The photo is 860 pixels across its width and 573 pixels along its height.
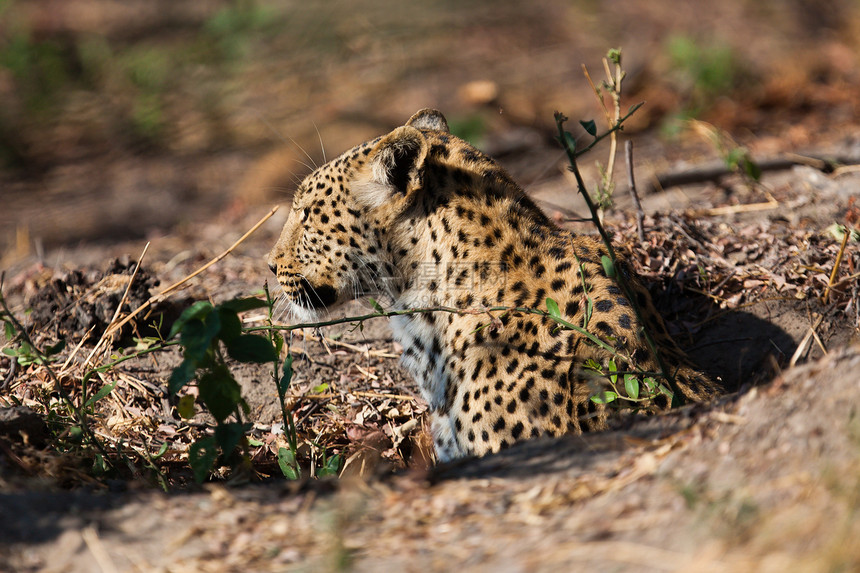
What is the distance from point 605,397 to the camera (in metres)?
3.29

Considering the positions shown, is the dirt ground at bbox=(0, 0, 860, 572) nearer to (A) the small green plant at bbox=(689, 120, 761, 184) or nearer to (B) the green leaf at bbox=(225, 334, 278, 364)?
(A) the small green plant at bbox=(689, 120, 761, 184)

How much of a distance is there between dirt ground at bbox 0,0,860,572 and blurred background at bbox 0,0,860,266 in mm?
58

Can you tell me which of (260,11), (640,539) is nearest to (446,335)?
(640,539)

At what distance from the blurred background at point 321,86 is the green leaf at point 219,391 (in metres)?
5.10

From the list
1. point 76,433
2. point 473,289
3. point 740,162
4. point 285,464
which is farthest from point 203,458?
point 740,162

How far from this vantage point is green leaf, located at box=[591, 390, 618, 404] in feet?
10.7

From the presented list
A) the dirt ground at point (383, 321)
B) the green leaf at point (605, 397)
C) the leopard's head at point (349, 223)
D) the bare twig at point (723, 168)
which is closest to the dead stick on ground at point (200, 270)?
the leopard's head at point (349, 223)

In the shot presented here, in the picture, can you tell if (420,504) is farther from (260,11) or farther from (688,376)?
Result: (260,11)

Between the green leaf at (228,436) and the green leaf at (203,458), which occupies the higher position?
the green leaf at (228,436)

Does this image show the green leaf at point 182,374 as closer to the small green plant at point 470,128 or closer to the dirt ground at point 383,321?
the dirt ground at point 383,321

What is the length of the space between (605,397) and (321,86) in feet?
30.6

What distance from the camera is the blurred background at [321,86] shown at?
9492 millimetres

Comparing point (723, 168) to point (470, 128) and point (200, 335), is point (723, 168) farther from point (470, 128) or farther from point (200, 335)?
Answer: point (200, 335)

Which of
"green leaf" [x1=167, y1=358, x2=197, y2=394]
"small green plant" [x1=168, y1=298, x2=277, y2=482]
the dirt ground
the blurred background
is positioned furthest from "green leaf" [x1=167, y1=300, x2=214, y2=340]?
the blurred background
